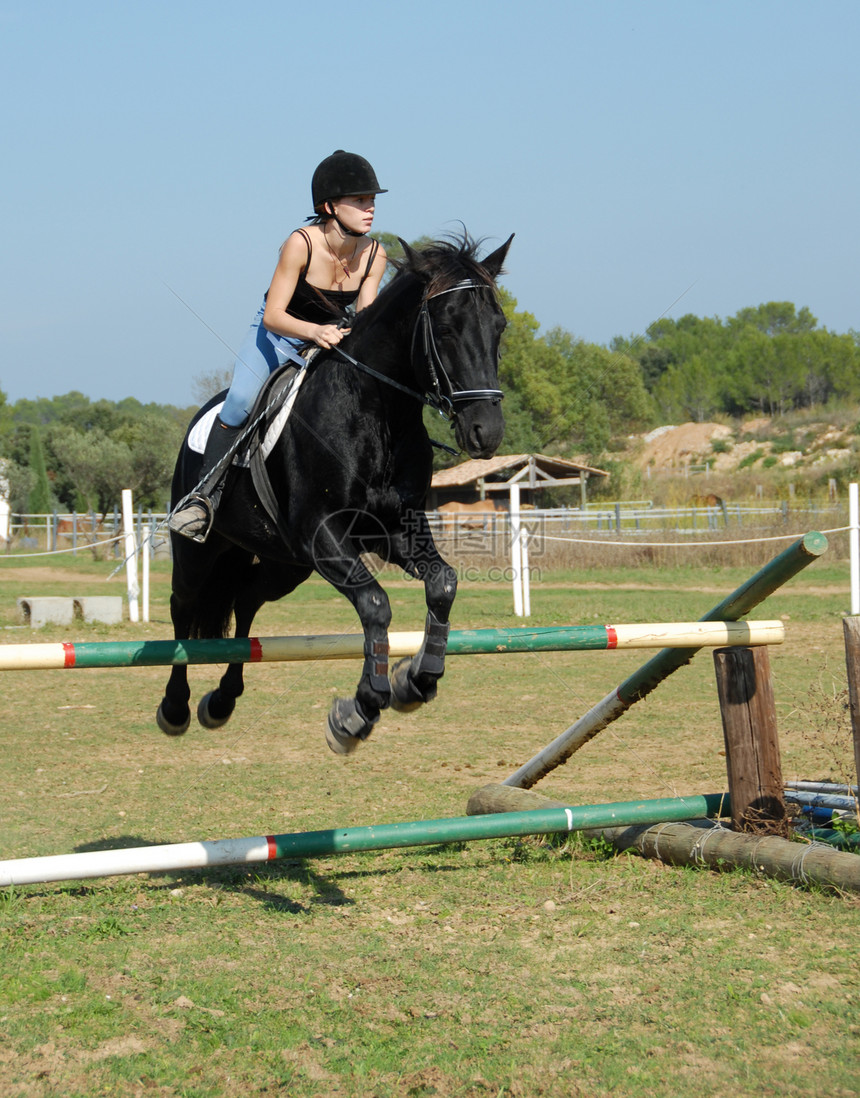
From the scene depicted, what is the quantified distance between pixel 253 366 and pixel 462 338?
1252 millimetres

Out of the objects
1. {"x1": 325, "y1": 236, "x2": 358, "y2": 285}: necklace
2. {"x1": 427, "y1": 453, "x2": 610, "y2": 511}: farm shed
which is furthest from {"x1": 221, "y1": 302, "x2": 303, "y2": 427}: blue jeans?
{"x1": 427, "y1": 453, "x2": 610, "y2": 511}: farm shed

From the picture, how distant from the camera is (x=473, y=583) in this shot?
24172mm

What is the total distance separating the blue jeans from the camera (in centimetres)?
460

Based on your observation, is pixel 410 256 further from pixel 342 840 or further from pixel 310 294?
pixel 342 840

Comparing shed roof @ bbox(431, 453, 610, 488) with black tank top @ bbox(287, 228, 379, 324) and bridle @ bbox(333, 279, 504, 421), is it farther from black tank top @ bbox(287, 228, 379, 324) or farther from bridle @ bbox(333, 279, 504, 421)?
bridle @ bbox(333, 279, 504, 421)

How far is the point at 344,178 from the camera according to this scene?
171 inches

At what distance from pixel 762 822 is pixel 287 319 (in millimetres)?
3253

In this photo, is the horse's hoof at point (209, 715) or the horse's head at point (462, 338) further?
the horse's hoof at point (209, 715)

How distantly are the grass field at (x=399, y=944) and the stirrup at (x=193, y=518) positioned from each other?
1640 mm

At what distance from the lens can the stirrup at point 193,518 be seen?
4551 millimetres

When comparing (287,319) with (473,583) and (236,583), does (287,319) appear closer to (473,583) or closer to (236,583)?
(236,583)

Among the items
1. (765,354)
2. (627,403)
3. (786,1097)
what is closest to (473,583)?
(786,1097)

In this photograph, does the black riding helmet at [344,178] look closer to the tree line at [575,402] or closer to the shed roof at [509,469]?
the tree line at [575,402]

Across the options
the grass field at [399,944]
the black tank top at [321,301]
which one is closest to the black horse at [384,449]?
the black tank top at [321,301]
